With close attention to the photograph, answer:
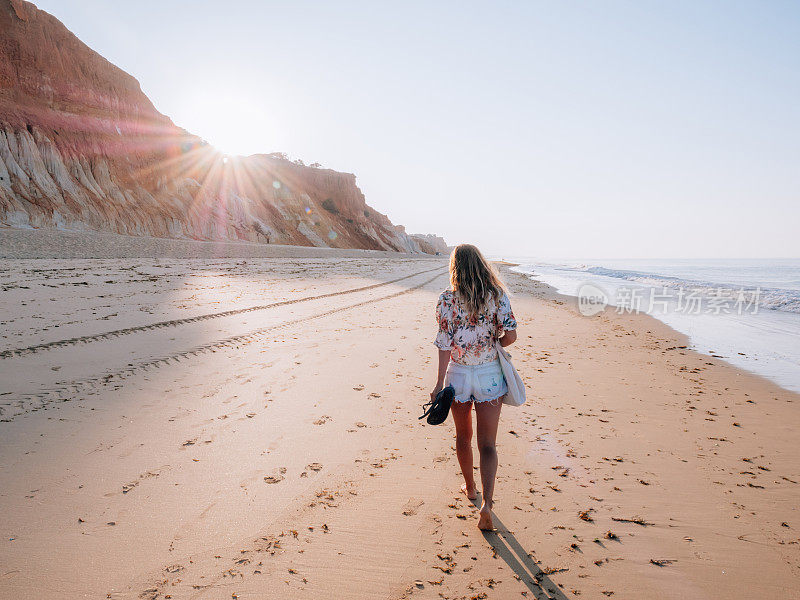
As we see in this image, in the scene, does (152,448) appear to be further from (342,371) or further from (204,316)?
(204,316)

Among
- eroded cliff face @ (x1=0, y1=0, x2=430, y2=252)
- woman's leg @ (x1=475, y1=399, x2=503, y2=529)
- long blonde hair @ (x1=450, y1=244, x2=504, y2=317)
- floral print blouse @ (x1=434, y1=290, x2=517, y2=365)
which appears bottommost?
woman's leg @ (x1=475, y1=399, x2=503, y2=529)

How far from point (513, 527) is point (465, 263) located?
6.34ft

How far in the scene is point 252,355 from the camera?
690 centimetres

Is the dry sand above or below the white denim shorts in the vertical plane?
below

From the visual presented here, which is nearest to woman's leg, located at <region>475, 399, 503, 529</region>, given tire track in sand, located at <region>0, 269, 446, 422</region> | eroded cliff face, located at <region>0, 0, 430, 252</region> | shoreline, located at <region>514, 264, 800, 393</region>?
tire track in sand, located at <region>0, 269, 446, 422</region>

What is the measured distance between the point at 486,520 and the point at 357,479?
3.73 feet

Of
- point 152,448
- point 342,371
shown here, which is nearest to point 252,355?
point 342,371

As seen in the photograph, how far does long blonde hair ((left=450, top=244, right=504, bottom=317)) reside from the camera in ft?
9.78

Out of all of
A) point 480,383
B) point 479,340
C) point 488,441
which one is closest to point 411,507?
point 488,441

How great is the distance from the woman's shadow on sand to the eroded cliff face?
116 ft

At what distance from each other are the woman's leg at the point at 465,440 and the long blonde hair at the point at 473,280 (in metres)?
0.73

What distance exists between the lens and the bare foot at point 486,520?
9.57 ft

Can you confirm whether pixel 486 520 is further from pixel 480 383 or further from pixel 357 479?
pixel 357 479

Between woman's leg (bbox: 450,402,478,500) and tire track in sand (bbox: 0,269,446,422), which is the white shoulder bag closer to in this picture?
woman's leg (bbox: 450,402,478,500)
